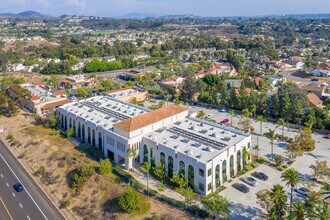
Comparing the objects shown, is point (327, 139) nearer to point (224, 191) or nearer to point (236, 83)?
point (224, 191)

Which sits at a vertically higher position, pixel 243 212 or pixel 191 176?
pixel 191 176

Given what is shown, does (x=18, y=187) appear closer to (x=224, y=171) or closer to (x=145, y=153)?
(x=145, y=153)

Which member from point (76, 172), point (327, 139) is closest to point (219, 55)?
point (327, 139)

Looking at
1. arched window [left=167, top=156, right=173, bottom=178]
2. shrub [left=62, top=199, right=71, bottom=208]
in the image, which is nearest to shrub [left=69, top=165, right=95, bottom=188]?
shrub [left=62, top=199, right=71, bottom=208]

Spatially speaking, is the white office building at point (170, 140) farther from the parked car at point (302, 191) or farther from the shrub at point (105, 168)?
the parked car at point (302, 191)

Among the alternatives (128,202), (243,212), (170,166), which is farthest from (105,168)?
(243,212)

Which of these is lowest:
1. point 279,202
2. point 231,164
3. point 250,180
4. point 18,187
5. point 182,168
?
point 18,187
